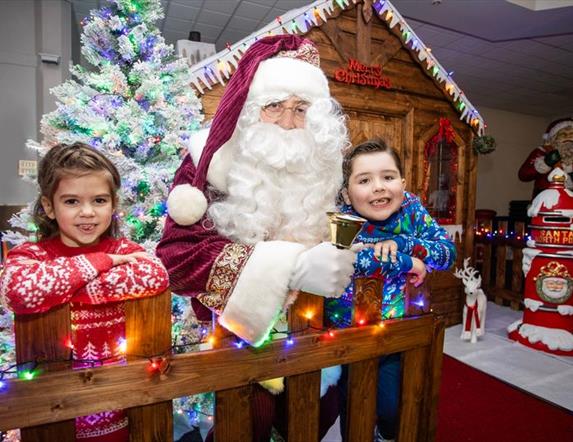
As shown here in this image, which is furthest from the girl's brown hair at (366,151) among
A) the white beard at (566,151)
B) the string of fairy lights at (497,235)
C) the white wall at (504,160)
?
the white wall at (504,160)

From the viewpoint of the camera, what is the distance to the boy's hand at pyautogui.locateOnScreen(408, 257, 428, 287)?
1439 mm

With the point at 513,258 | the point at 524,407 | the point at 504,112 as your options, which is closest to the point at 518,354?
the point at 524,407

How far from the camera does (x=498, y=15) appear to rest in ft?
15.7

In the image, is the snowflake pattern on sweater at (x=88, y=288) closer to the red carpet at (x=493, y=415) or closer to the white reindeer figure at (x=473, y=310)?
the red carpet at (x=493, y=415)

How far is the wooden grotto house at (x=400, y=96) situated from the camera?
358 centimetres

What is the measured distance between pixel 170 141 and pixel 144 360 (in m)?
1.57

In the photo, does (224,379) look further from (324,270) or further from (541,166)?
(541,166)

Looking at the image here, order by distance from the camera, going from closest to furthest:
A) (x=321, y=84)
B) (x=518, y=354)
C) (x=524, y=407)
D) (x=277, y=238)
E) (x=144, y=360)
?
(x=144, y=360) → (x=277, y=238) → (x=321, y=84) → (x=524, y=407) → (x=518, y=354)

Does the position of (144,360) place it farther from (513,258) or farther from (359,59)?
(513,258)

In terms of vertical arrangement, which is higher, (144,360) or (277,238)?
(277,238)

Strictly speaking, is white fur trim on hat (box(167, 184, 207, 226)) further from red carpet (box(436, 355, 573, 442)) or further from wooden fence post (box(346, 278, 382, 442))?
red carpet (box(436, 355, 573, 442))

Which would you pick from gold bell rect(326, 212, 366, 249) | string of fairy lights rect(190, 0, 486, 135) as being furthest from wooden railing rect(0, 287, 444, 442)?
string of fairy lights rect(190, 0, 486, 135)

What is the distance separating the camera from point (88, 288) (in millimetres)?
1004

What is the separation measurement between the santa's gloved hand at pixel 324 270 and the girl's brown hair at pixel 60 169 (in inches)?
28.8
